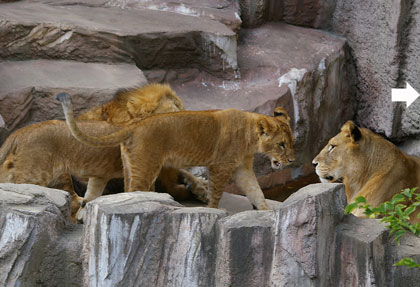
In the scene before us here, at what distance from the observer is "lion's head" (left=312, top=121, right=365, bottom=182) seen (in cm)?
573

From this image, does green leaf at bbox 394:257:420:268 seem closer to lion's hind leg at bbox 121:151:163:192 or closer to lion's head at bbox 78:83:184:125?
lion's hind leg at bbox 121:151:163:192

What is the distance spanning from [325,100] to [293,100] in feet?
2.37

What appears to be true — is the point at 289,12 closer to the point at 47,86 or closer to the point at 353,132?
the point at 47,86

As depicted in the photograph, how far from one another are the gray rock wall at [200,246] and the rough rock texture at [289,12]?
16.4 ft

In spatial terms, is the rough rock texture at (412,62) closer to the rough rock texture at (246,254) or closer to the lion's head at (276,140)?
the lion's head at (276,140)

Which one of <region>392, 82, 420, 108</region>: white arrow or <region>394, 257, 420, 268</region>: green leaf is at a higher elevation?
<region>394, 257, 420, 268</region>: green leaf

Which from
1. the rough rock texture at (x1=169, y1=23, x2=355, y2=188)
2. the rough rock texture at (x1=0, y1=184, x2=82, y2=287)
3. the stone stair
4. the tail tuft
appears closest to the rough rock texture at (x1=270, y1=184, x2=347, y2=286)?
the rough rock texture at (x1=0, y1=184, x2=82, y2=287)

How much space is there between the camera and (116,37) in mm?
7258

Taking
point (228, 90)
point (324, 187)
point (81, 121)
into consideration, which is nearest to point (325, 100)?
point (228, 90)

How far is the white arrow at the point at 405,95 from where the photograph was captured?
816 cm

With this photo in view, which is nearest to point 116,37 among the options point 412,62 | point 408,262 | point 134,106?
point 134,106

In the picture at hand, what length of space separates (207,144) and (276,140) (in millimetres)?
538

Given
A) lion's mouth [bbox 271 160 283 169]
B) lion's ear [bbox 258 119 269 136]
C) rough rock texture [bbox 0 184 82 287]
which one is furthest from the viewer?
lion's mouth [bbox 271 160 283 169]

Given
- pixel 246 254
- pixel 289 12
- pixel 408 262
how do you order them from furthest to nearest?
1. pixel 289 12
2. pixel 246 254
3. pixel 408 262
